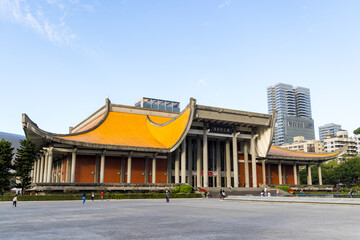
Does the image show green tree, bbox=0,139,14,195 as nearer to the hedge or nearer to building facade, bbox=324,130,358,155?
the hedge

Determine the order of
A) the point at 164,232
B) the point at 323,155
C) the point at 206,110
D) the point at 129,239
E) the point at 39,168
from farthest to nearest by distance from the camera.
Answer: the point at 323,155, the point at 39,168, the point at 206,110, the point at 164,232, the point at 129,239

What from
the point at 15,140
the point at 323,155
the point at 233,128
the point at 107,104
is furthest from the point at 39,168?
the point at 15,140

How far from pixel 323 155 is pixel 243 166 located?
1609cm

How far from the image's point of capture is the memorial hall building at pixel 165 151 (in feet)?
133

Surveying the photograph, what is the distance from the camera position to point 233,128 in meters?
49.6

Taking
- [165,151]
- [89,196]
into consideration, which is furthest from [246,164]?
[89,196]

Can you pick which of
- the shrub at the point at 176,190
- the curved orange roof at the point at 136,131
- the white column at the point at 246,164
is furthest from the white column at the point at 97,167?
the white column at the point at 246,164

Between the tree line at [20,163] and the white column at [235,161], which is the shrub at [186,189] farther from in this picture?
the tree line at [20,163]

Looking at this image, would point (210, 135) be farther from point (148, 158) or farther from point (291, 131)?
point (291, 131)

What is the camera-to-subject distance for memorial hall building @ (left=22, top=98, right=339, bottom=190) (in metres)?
40.7

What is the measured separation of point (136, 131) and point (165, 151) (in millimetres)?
7746

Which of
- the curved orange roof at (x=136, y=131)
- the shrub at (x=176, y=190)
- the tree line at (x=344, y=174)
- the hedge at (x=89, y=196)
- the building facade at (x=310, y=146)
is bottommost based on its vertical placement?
the hedge at (x=89, y=196)

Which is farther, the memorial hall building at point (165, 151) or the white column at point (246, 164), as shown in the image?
the white column at point (246, 164)

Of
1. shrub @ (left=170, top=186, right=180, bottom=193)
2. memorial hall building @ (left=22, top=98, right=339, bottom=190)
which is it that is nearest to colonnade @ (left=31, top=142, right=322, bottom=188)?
memorial hall building @ (left=22, top=98, right=339, bottom=190)
